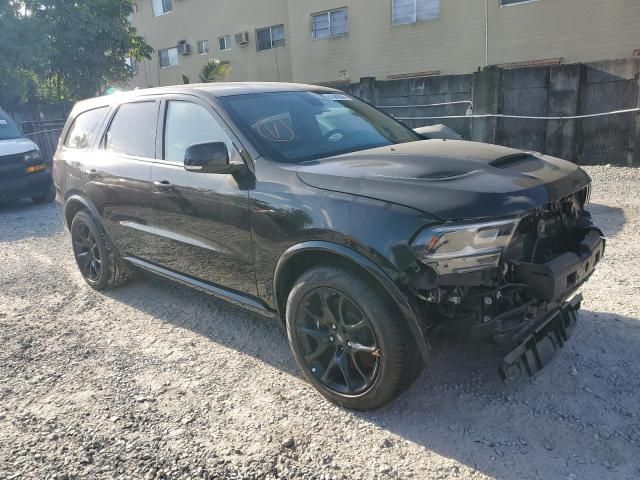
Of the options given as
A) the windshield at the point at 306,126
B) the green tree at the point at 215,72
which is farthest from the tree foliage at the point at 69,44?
the windshield at the point at 306,126

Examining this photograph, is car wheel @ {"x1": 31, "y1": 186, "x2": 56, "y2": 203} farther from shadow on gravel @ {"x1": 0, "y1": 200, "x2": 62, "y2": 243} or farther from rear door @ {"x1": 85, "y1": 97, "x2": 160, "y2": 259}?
rear door @ {"x1": 85, "y1": 97, "x2": 160, "y2": 259}

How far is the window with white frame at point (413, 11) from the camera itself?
15.4 metres

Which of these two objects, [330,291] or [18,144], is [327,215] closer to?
[330,291]

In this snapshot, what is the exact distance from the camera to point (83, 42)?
57.5 ft

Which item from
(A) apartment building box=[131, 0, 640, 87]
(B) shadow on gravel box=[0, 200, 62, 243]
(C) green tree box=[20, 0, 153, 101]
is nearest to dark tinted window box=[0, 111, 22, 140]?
(B) shadow on gravel box=[0, 200, 62, 243]

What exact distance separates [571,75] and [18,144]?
9926mm

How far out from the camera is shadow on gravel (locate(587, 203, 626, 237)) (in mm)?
5635

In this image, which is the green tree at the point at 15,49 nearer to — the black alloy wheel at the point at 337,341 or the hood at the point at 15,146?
the hood at the point at 15,146

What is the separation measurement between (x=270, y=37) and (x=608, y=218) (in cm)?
1780

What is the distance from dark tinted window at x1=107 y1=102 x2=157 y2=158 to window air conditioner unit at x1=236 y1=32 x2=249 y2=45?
60.6 ft

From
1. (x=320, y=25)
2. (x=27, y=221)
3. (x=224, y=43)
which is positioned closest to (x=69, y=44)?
(x=224, y=43)

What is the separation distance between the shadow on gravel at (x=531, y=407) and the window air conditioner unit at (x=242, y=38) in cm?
1993

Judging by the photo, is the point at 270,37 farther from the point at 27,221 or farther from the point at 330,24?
the point at 27,221

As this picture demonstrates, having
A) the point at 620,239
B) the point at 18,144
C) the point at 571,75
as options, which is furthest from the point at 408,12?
the point at 620,239
